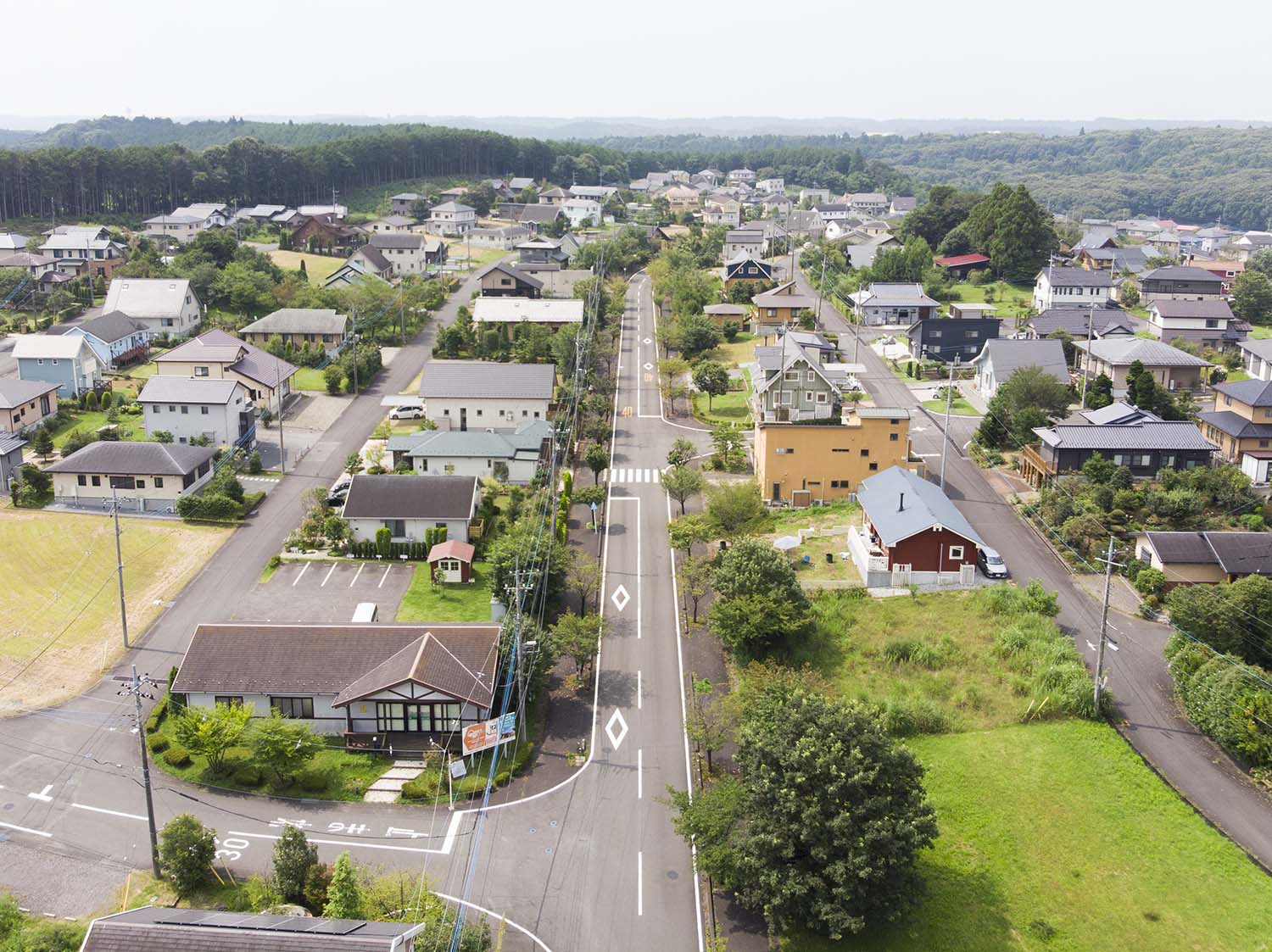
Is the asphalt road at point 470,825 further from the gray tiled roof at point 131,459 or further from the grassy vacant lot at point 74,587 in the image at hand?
the gray tiled roof at point 131,459

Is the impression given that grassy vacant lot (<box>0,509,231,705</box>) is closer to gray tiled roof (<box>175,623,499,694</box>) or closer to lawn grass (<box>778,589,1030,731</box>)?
gray tiled roof (<box>175,623,499,694</box>)

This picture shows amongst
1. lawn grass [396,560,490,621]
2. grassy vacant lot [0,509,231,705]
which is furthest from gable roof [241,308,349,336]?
lawn grass [396,560,490,621]

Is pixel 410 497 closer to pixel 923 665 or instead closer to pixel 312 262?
pixel 923 665

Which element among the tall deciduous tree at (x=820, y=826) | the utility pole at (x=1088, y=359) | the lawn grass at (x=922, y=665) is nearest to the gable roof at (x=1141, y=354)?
the utility pole at (x=1088, y=359)

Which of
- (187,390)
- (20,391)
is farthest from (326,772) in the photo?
(20,391)

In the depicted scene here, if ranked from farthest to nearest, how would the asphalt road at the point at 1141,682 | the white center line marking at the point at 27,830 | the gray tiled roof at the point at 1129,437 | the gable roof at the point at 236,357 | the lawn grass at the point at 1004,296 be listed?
the lawn grass at the point at 1004,296 → the gable roof at the point at 236,357 → the gray tiled roof at the point at 1129,437 → the asphalt road at the point at 1141,682 → the white center line marking at the point at 27,830

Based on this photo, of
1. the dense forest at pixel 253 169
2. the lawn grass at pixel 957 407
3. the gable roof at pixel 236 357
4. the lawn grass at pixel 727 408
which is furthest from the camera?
the dense forest at pixel 253 169
